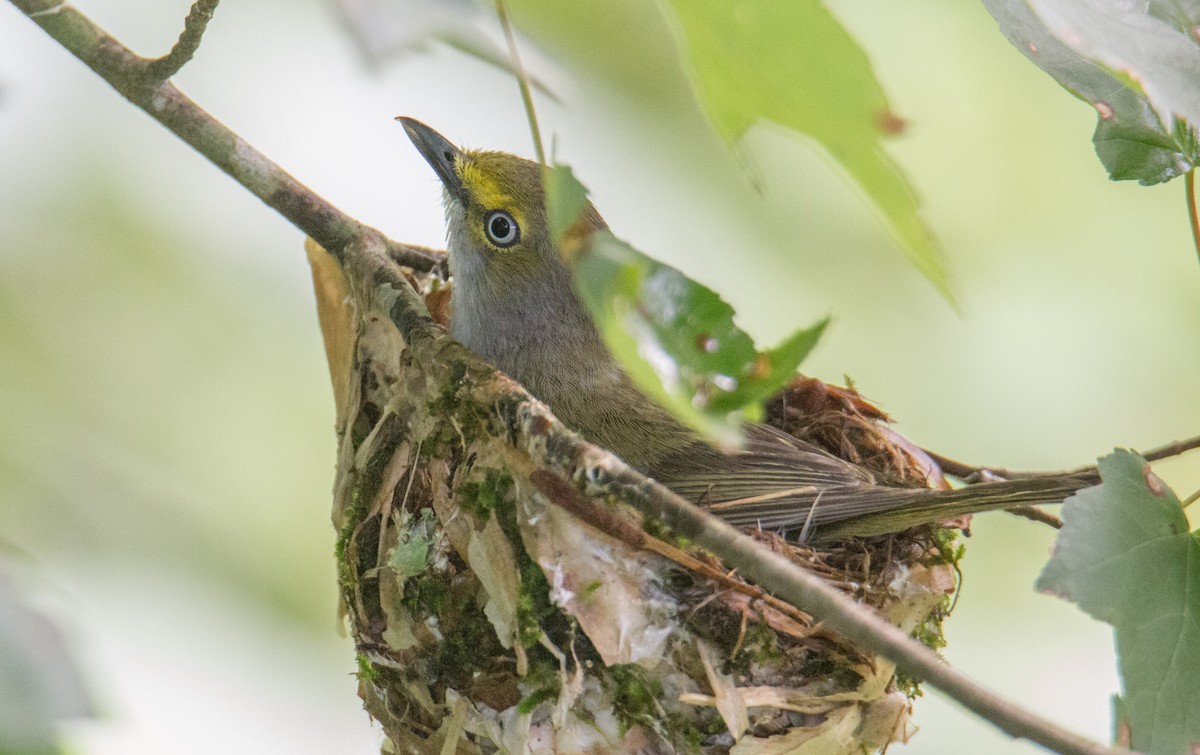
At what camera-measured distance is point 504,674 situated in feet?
9.05

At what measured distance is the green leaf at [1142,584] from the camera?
190 cm

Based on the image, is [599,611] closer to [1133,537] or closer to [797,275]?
[1133,537]

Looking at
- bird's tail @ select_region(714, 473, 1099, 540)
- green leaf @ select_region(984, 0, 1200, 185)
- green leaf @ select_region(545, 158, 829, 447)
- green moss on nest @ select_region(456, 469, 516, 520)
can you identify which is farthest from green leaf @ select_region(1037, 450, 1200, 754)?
green moss on nest @ select_region(456, 469, 516, 520)

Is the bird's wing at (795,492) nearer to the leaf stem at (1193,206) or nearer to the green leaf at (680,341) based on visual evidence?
the leaf stem at (1193,206)

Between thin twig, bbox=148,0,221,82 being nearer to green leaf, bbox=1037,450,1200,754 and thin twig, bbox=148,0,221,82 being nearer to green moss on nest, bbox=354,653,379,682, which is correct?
green moss on nest, bbox=354,653,379,682

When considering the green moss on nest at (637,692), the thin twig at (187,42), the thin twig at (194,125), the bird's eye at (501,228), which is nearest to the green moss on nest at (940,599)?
the green moss on nest at (637,692)

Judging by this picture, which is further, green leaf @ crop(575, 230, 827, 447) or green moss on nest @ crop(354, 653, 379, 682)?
green moss on nest @ crop(354, 653, 379, 682)

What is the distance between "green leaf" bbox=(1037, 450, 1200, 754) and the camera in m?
1.90

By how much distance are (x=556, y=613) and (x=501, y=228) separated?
1.61 meters

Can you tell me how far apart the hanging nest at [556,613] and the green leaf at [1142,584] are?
3.04 ft

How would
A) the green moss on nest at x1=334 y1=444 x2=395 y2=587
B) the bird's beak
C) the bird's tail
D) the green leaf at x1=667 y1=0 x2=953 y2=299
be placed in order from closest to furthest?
the green leaf at x1=667 y1=0 x2=953 y2=299 < the bird's tail < the green moss on nest at x1=334 y1=444 x2=395 y2=587 < the bird's beak

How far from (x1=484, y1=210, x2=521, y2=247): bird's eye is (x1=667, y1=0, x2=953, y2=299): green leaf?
2.91 meters

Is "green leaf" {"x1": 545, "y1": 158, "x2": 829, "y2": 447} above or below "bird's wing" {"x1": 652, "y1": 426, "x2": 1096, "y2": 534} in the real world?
below

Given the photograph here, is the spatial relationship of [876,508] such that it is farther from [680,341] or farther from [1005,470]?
[680,341]
